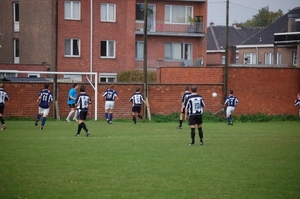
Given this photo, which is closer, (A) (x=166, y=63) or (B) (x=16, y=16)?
(B) (x=16, y=16)

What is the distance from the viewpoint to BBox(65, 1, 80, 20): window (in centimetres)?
4881

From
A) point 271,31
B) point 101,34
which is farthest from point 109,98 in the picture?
point 271,31

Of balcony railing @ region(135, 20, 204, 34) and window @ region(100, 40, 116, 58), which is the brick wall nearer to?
window @ region(100, 40, 116, 58)

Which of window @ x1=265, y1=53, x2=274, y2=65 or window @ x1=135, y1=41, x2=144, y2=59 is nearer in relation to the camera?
window @ x1=135, y1=41, x2=144, y2=59

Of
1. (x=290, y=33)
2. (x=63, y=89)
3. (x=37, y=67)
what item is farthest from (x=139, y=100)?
(x=290, y=33)

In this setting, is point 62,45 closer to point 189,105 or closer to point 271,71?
point 271,71

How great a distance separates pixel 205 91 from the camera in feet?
120

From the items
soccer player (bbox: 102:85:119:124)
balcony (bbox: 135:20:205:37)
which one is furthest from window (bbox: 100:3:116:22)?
soccer player (bbox: 102:85:119:124)

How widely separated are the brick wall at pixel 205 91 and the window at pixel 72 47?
1279 centimetres

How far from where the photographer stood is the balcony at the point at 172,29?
170 ft

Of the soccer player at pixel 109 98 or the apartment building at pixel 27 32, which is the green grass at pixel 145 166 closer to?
the soccer player at pixel 109 98

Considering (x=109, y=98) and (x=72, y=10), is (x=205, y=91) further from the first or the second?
(x=72, y=10)

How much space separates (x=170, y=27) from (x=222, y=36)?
21933 millimetres

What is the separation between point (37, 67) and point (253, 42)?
2893 centimetres
